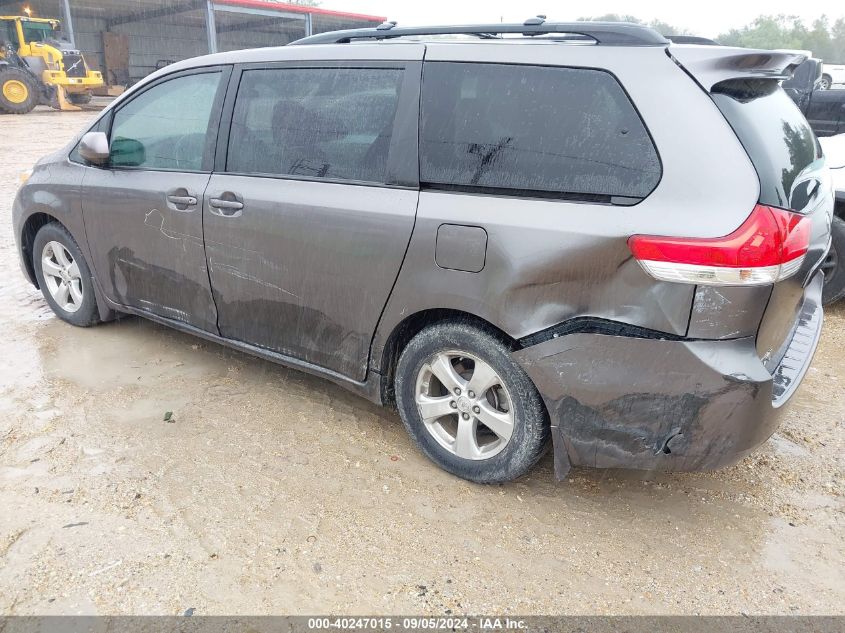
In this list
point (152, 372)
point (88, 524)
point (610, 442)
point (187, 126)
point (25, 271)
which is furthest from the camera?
point (25, 271)

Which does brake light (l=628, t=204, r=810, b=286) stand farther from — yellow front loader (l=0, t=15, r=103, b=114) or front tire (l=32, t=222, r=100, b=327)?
yellow front loader (l=0, t=15, r=103, b=114)

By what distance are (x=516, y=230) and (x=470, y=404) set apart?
76cm

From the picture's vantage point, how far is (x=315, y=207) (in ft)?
9.59

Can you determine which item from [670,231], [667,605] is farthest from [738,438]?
[670,231]

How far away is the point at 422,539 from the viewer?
248 cm

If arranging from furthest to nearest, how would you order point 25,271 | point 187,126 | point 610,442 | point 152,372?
point 25,271 → point 152,372 → point 187,126 → point 610,442

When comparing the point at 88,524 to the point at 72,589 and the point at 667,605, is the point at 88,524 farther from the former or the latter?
the point at 667,605

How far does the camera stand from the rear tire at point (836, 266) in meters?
4.80

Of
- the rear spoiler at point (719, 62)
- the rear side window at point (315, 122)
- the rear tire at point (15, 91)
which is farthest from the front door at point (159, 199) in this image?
the rear tire at point (15, 91)

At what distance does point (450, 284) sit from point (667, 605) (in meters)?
1.35

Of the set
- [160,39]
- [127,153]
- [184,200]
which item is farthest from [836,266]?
[160,39]

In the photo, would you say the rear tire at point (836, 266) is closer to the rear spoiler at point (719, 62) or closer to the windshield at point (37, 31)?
the rear spoiler at point (719, 62)

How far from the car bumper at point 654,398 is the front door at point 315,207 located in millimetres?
837

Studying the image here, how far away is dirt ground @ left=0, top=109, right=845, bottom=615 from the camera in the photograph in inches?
87.4
